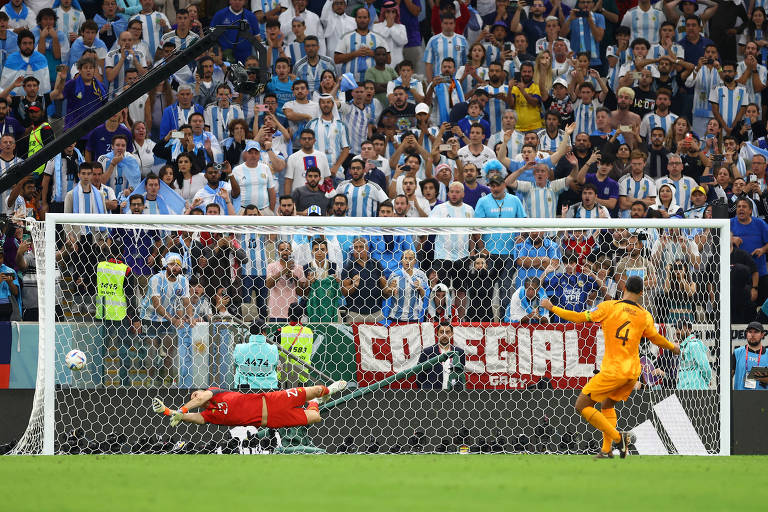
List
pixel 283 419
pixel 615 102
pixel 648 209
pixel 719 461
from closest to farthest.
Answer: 1. pixel 719 461
2. pixel 283 419
3. pixel 648 209
4. pixel 615 102

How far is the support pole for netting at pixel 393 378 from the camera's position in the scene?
12.3 m

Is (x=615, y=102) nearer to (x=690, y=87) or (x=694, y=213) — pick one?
(x=690, y=87)

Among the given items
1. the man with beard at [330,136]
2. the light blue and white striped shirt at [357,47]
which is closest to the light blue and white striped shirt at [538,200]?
the man with beard at [330,136]

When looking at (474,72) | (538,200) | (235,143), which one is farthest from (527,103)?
(235,143)

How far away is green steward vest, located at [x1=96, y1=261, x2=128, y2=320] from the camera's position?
12461 mm

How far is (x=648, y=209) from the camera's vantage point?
51.0 feet

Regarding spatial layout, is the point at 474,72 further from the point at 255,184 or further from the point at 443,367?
the point at 443,367

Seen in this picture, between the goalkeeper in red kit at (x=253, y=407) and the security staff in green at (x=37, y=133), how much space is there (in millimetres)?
4354

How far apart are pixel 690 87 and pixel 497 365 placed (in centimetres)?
830

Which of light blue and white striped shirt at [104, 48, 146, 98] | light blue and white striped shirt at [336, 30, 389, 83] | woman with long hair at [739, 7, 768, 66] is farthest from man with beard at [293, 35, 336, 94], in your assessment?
woman with long hair at [739, 7, 768, 66]

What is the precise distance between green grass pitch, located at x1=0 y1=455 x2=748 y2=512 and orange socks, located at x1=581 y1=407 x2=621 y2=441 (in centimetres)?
30

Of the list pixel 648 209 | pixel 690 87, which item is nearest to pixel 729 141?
pixel 690 87

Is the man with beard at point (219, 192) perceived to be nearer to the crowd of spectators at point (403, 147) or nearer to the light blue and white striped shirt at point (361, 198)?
the crowd of spectators at point (403, 147)

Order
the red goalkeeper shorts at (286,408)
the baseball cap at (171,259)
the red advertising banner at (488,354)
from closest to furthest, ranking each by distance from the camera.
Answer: the red goalkeeper shorts at (286,408), the red advertising banner at (488,354), the baseball cap at (171,259)
